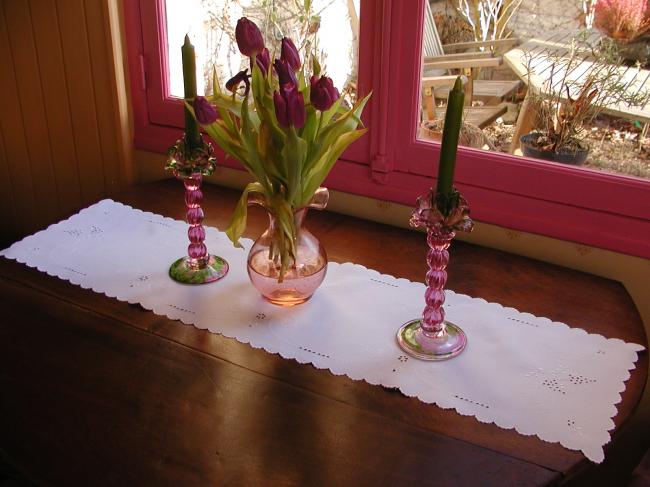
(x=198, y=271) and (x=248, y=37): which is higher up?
(x=248, y=37)

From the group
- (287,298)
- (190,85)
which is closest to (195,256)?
(287,298)

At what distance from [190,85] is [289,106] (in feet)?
0.89

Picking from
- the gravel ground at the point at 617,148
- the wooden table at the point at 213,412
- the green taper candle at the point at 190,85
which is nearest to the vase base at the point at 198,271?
the wooden table at the point at 213,412

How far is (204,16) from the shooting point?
5.66 ft

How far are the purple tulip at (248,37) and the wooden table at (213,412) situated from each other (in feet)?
1.54

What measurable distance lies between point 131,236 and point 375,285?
561mm

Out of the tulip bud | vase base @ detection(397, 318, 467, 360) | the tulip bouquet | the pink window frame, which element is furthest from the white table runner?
the tulip bud

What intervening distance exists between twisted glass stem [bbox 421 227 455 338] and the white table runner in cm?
6

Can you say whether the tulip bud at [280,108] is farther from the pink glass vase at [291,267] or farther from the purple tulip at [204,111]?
the pink glass vase at [291,267]

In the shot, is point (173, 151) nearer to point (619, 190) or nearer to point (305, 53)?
point (305, 53)

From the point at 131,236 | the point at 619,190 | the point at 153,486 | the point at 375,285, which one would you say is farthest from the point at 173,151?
the point at 619,190

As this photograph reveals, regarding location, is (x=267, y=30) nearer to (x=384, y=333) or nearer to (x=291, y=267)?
(x=291, y=267)

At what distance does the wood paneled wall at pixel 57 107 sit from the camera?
5.95 feet

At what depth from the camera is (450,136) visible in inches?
37.5
